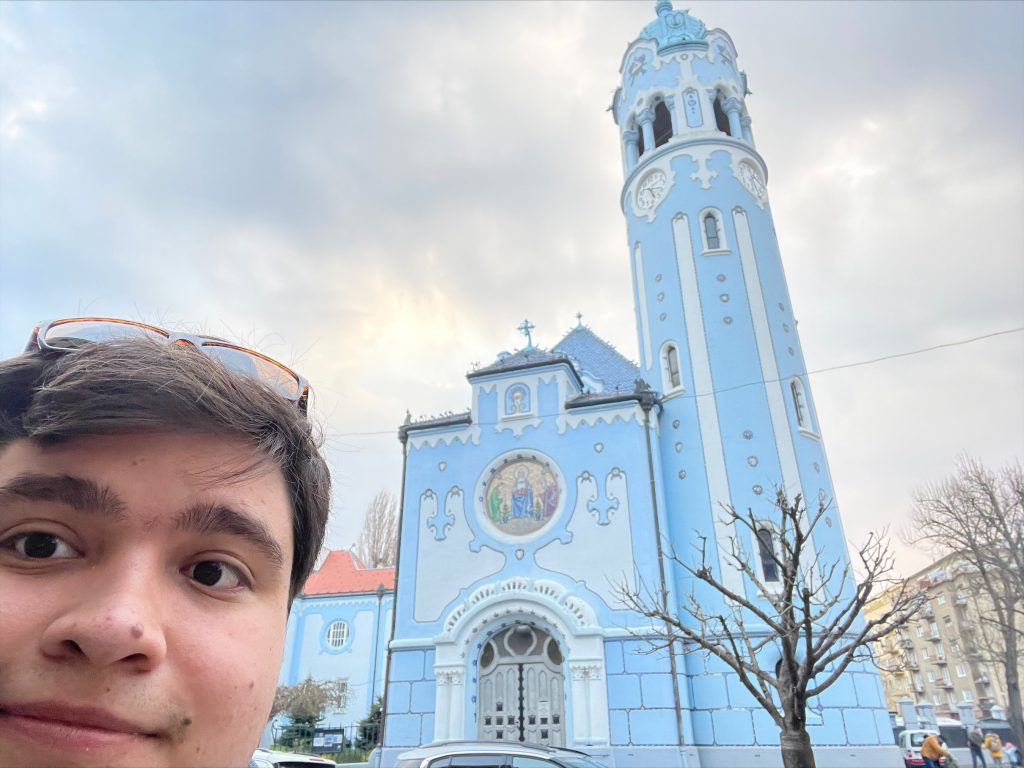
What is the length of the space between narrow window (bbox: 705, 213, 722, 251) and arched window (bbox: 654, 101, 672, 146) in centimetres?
398

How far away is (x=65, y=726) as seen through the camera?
3.10ft

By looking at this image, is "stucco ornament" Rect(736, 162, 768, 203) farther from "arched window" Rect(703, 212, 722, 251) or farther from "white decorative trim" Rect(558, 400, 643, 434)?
"white decorative trim" Rect(558, 400, 643, 434)

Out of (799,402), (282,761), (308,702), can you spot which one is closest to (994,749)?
(799,402)

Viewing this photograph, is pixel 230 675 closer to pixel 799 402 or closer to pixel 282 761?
pixel 282 761

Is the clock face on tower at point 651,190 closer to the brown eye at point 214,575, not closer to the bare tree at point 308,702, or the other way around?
the bare tree at point 308,702

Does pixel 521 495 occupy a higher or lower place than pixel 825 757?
higher

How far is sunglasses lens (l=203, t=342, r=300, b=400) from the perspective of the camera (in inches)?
59.4

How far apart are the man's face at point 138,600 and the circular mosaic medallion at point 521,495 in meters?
14.6

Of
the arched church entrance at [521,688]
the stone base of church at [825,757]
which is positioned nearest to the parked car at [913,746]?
the stone base of church at [825,757]

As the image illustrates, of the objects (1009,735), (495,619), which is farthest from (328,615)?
(1009,735)

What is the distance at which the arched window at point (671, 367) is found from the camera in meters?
17.1

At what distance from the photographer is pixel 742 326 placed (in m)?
16.8

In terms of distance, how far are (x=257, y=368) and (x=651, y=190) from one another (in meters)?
19.7

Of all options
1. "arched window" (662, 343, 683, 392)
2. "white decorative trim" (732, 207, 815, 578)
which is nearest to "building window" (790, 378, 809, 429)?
"white decorative trim" (732, 207, 815, 578)
